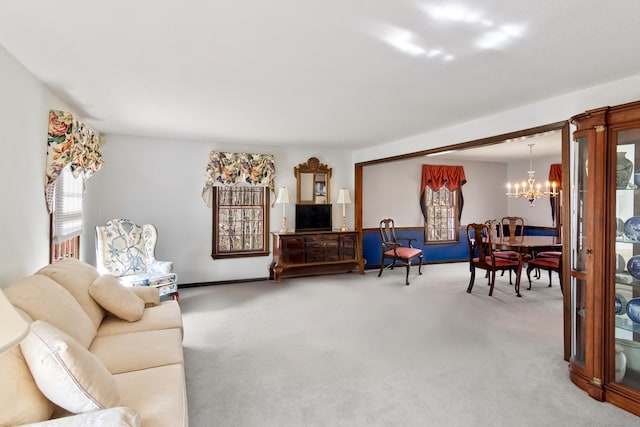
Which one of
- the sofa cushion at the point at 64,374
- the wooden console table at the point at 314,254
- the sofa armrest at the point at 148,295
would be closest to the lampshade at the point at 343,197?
the wooden console table at the point at 314,254

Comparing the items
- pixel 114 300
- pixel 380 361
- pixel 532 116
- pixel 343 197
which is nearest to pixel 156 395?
pixel 114 300

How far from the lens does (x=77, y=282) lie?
2420 mm

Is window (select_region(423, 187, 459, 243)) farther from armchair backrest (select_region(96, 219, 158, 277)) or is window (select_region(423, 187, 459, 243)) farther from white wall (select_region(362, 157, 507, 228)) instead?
armchair backrest (select_region(96, 219, 158, 277))

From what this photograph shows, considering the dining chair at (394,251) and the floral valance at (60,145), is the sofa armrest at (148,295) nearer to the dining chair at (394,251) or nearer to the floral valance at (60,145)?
the floral valance at (60,145)

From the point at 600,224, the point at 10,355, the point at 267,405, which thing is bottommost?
the point at 267,405

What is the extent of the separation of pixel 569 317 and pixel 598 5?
236 centimetres

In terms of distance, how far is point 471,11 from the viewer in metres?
1.68

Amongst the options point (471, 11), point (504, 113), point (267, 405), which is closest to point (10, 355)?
point (267, 405)

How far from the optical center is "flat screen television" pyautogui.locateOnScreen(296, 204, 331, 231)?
5.99m

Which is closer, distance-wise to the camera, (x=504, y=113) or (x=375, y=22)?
(x=375, y=22)

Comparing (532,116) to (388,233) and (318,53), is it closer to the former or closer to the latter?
(318,53)

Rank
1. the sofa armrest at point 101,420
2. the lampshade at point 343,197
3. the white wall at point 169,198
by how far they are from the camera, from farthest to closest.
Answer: the lampshade at point 343,197, the white wall at point 169,198, the sofa armrest at point 101,420

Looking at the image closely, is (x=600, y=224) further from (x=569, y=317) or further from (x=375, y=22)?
(x=375, y=22)

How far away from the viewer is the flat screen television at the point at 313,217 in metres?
5.99
